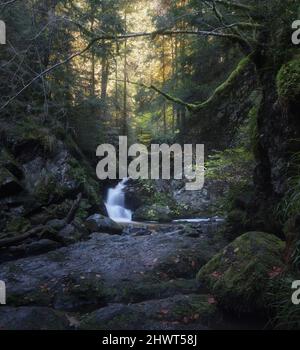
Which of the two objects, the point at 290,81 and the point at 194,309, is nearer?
the point at 194,309

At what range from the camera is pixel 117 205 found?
727 inches

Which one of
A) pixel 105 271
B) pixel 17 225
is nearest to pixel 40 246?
pixel 17 225

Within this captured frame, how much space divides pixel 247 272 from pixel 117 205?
13217mm

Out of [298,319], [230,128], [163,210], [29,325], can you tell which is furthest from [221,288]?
[163,210]

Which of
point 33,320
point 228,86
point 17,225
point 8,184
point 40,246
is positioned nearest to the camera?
point 33,320

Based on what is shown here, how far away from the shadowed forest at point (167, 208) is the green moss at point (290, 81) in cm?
2

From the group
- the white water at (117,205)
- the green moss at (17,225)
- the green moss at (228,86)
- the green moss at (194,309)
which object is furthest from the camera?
the white water at (117,205)

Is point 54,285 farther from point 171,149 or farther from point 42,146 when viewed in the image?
point 171,149

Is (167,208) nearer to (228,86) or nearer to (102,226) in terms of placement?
(102,226)

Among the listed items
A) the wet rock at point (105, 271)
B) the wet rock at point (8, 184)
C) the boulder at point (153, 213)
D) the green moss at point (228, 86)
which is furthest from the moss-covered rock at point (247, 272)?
the boulder at point (153, 213)

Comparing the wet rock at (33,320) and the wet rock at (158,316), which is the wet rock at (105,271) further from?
the wet rock at (33,320)

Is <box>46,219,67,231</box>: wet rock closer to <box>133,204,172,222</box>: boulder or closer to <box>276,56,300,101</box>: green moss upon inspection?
<box>133,204,172,222</box>: boulder

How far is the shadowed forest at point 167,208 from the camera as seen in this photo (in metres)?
5.46

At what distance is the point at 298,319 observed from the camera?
412cm
